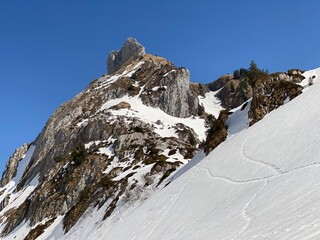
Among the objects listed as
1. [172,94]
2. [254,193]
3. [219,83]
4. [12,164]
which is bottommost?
[254,193]

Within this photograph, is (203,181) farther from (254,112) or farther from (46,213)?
(46,213)

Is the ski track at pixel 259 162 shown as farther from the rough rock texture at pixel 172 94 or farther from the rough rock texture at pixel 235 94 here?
the rough rock texture at pixel 235 94

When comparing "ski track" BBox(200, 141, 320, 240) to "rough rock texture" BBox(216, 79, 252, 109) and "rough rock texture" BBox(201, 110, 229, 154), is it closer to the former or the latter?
"rough rock texture" BBox(201, 110, 229, 154)

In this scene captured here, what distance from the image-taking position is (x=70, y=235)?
127 ft

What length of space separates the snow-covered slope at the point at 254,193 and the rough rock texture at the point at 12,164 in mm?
110148

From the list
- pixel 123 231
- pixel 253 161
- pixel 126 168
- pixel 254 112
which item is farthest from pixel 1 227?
pixel 253 161

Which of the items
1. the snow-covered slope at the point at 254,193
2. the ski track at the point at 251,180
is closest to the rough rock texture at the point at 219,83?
the snow-covered slope at the point at 254,193

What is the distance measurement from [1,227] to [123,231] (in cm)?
5442

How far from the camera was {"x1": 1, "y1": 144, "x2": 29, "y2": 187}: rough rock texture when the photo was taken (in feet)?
414

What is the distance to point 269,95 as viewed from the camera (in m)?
34.3

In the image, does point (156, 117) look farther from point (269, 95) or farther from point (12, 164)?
point (12, 164)

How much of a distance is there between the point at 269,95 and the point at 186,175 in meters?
13.6

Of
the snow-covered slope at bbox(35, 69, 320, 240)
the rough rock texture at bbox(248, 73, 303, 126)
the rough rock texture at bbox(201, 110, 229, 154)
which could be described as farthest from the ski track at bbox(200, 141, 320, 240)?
the rough rock texture at bbox(248, 73, 303, 126)

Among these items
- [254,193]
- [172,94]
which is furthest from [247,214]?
[172,94]
